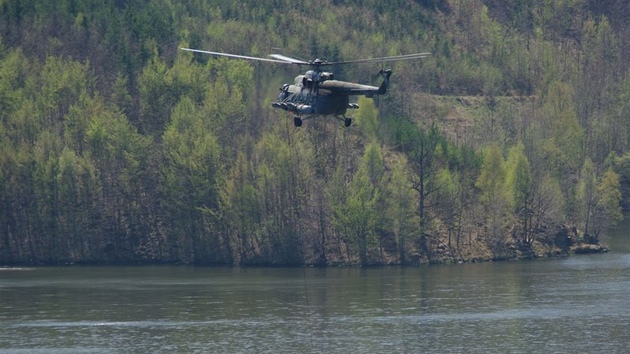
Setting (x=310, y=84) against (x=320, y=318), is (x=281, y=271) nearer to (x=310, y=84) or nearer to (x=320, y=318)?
(x=320, y=318)

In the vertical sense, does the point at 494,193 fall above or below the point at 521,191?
below

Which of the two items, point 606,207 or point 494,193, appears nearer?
point 494,193

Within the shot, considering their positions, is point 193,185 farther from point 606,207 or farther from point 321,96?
point 321,96

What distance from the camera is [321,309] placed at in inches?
5138

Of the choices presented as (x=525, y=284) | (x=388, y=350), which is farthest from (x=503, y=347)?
(x=525, y=284)

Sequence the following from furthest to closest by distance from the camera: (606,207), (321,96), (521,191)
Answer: (606,207) < (521,191) < (321,96)

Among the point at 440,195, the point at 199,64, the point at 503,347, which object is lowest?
the point at 503,347

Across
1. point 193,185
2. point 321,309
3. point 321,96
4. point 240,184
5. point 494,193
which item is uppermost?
point 193,185

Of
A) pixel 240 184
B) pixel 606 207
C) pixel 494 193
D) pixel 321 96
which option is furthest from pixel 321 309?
pixel 606 207

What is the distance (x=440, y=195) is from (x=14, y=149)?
144ft

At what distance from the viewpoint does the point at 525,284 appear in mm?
141125

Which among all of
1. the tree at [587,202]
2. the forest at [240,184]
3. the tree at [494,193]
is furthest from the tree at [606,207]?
the tree at [494,193]

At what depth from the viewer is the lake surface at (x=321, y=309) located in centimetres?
11694

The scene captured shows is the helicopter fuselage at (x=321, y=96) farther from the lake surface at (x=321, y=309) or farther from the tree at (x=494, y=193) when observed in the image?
the tree at (x=494, y=193)
